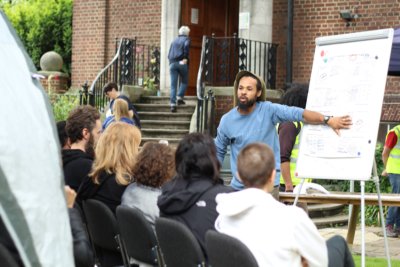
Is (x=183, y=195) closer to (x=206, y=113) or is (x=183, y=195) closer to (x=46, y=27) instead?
(x=206, y=113)

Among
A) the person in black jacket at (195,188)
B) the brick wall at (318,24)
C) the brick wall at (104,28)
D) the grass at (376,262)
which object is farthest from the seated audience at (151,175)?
the brick wall at (104,28)

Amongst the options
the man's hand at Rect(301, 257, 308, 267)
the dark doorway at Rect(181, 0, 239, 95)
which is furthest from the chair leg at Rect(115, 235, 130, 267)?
the dark doorway at Rect(181, 0, 239, 95)

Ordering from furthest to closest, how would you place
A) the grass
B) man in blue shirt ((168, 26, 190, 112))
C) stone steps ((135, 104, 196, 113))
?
stone steps ((135, 104, 196, 113)), man in blue shirt ((168, 26, 190, 112)), the grass

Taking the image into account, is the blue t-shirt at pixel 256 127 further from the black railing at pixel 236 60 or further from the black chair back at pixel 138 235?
the black railing at pixel 236 60

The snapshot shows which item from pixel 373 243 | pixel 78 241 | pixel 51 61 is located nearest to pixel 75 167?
pixel 78 241

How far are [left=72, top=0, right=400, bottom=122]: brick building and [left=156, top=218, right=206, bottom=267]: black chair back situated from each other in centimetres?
944

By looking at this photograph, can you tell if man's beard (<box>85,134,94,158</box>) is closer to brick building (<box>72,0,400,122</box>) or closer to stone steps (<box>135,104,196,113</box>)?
brick building (<box>72,0,400,122</box>)

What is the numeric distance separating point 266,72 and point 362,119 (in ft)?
29.4

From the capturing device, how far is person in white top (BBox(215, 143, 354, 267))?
4250mm

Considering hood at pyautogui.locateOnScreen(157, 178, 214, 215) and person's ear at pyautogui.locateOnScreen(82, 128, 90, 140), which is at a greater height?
person's ear at pyautogui.locateOnScreen(82, 128, 90, 140)

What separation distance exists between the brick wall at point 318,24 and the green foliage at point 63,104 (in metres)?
3.96

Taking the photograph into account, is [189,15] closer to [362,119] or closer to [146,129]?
[146,129]

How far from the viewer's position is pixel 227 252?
4320 millimetres

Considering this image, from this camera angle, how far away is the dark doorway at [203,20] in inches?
651
